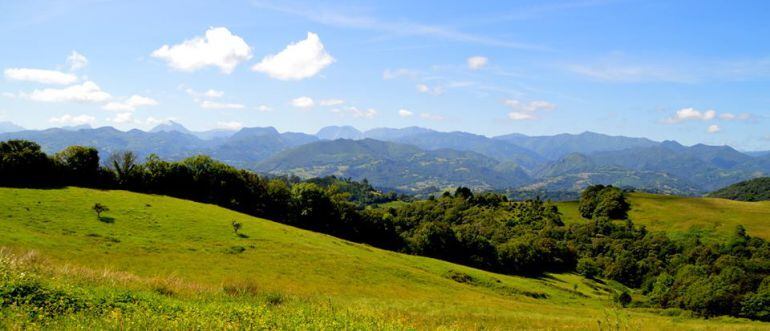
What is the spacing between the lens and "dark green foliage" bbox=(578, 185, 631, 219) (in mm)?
175000

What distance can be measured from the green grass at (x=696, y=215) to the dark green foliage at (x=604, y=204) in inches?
135

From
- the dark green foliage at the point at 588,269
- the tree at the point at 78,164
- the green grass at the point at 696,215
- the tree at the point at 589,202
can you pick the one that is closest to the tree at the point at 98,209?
the tree at the point at 78,164

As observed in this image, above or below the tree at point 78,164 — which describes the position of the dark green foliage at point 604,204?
below

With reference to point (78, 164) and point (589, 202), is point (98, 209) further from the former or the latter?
point (589, 202)

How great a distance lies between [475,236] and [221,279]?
85595 mm

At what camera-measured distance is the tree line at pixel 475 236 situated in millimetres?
77562

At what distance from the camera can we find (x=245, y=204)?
305 feet

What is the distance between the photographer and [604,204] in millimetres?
178375

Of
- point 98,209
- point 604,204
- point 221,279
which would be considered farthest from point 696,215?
point 98,209

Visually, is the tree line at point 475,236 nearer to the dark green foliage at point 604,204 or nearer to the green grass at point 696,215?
the green grass at point 696,215

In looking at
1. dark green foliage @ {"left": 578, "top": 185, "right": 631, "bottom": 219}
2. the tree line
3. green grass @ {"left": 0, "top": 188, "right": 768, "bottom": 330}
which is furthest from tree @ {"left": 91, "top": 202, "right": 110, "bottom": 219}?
dark green foliage @ {"left": 578, "top": 185, "right": 631, "bottom": 219}

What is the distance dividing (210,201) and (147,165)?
13269 millimetres

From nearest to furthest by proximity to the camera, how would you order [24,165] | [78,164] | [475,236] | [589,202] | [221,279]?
[221,279], [24,165], [78,164], [475,236], [589,202]

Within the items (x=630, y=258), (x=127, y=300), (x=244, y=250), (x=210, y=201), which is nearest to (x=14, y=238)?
(x=244, y=250)
